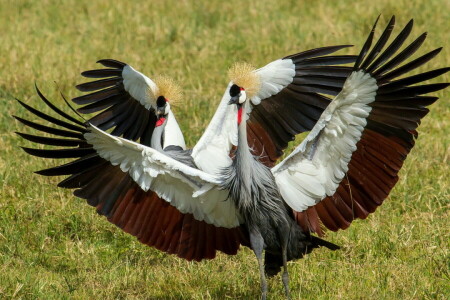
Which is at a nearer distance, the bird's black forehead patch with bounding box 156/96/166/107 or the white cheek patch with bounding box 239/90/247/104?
the white cheek patch with bounding box 239/90/247/104

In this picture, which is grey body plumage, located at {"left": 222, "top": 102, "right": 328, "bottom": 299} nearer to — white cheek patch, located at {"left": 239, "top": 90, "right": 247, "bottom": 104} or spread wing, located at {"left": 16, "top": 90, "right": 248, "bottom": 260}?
white cheek patch, located at {"left": 239, "top": 90, "right": 247, "bottom": 104}

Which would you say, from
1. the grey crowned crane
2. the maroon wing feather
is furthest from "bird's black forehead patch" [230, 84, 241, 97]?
the maroon wing feather

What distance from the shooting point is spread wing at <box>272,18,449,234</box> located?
4512 millimetres

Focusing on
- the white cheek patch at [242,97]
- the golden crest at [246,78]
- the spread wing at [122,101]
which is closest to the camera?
the white cheek patch at [242,97]

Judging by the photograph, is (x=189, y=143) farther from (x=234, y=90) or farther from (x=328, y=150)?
(x=328, y=150)

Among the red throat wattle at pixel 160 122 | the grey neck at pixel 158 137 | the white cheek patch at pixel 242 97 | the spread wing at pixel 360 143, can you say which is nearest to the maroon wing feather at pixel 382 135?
the spread wing at pixel 360 143

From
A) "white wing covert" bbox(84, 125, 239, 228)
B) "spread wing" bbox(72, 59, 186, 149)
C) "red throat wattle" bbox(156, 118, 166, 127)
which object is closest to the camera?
"white wing covert" bbox(84, 125, 239, 228)

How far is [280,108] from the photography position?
6.21 meters

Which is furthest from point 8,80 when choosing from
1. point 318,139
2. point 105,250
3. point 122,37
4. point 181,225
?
point 318,139

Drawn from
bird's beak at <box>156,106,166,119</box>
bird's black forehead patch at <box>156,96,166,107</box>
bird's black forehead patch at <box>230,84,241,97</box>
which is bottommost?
bird's beak at <box>156,106,166,119</box>

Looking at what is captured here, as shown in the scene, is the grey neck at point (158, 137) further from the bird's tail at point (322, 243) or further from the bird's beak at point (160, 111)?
the bird's tail at point (322, 243)

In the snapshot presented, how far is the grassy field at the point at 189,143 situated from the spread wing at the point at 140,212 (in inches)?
9.9

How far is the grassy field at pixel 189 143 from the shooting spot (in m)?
5.26

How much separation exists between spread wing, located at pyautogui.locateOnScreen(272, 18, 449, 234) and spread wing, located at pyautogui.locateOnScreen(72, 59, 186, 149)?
6.43ft
